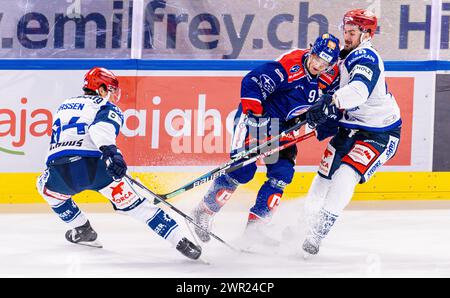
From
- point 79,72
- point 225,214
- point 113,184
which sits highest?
point 79,72

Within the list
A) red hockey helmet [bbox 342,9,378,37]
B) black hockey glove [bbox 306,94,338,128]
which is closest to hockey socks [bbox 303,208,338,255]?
black hockey glove [bbox 306,94,338,128]

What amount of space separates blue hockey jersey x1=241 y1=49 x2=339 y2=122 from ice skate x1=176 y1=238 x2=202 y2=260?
766 mm

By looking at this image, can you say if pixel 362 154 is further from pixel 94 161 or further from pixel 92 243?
pixel 92 243

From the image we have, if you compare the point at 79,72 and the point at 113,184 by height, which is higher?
the point at 79,72

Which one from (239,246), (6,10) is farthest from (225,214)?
(6,10)

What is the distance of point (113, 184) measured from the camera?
14.9 ft

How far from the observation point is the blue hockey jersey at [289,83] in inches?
188

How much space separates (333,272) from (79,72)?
2341 millimetres

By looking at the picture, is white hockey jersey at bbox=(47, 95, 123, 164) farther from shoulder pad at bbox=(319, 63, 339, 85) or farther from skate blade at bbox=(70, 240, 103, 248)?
shoulder pad at bbox=(319, 63, 339, 85)

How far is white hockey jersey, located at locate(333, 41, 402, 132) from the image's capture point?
4414 millimetres
